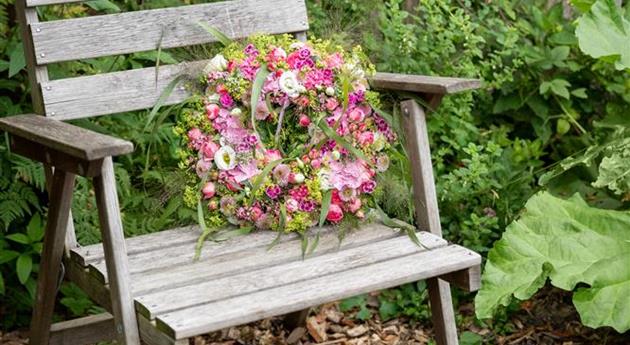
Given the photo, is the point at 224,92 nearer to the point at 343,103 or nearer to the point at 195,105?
the point at 195,105

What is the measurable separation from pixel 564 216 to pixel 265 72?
0.90 m

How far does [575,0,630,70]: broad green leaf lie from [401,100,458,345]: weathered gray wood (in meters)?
0.57

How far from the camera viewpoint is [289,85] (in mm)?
2746

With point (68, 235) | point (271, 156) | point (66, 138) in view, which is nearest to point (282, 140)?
point (271, 156)

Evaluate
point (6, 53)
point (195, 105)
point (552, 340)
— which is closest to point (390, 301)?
point (552, 340)

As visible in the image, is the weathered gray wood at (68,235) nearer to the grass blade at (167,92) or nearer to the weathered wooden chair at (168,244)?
the weathered wooden chair at (168,244)

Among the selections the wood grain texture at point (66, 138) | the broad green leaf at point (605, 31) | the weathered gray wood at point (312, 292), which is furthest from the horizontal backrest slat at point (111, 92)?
the broad green leaf at point (605, 31)

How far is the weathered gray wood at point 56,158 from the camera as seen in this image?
2.21m

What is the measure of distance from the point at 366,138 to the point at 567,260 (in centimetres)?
60

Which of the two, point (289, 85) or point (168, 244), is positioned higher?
point (289, 85)

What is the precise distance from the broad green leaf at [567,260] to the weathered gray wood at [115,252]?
901 mm

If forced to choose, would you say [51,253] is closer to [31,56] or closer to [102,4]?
[31,56]

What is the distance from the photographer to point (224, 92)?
2777mm

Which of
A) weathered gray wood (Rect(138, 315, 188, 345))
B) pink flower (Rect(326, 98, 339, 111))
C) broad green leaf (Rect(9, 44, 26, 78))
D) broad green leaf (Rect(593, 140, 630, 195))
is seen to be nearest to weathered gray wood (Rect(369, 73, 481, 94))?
pink flower (Rect(326, 98, 339, 111))
